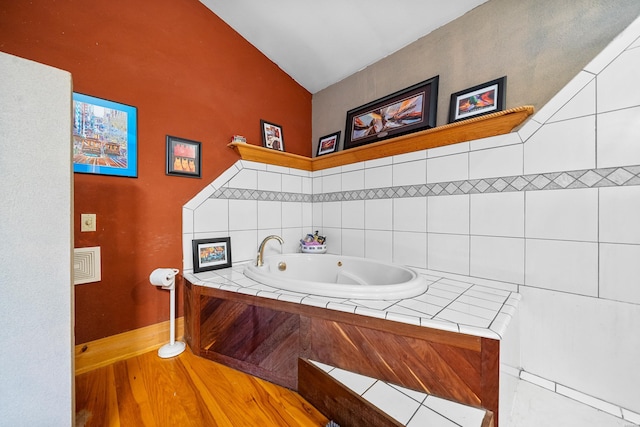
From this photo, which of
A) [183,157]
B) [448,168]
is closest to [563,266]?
[448,168]

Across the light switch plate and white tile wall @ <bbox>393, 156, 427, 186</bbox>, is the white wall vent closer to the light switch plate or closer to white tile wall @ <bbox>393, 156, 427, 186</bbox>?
the light switch plate

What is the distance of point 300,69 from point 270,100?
0.41 meters

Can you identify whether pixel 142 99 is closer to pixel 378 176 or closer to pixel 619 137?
pixel 378 176

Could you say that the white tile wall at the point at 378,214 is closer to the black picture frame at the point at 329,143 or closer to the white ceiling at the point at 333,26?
the black picture frame at the point at 329,143

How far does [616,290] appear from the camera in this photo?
3.28 ft

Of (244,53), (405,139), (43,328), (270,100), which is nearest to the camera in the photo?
(43,328)

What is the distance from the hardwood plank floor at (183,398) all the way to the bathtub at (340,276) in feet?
1.56

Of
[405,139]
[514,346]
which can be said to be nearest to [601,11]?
[405,139]

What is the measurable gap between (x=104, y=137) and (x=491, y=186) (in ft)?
7.17

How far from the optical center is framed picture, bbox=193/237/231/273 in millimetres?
1643

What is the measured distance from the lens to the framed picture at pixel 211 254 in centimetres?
164

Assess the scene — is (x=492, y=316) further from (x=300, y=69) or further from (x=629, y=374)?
(x=300, y=69)

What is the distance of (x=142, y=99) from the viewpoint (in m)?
1.46

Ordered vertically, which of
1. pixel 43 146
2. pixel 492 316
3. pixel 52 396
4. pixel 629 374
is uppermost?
pixel 43 146
